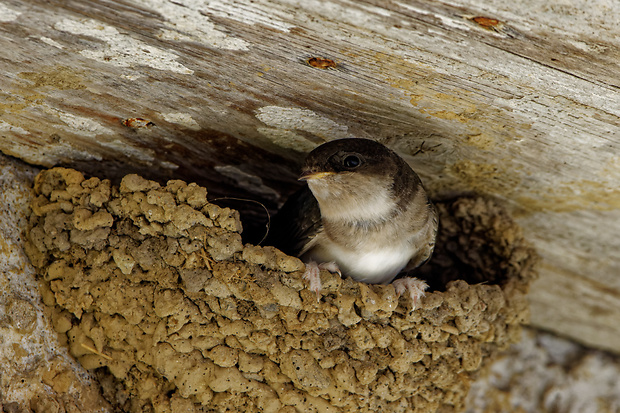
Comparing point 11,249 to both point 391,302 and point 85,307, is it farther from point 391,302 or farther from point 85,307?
point 391,302

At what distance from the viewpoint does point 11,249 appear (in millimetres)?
3115

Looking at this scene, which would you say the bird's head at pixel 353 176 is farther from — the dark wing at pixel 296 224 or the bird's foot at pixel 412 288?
the bird's foot at pixel 412 288

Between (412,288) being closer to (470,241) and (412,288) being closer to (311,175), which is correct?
(311,175)

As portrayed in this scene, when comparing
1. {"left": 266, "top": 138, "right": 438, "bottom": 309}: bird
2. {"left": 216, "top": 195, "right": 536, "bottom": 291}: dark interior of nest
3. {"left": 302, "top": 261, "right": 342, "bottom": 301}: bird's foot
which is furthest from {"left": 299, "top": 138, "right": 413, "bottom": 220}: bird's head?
{"left": 216, "top": 195, "right": 536, "bottom": 291}: dark interior of nest

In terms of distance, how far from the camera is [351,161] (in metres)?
3.17

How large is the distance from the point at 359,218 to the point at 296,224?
39 centimetres

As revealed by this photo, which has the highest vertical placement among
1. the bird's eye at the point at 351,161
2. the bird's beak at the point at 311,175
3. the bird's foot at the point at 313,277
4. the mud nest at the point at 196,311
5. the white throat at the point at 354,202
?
the bird's eye at the point at 351,161

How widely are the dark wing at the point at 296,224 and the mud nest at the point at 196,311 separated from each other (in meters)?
0.42

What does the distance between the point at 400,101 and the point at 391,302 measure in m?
1.02

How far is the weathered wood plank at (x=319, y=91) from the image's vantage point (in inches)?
92.3

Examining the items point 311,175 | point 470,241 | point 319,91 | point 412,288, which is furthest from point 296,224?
point 470,241

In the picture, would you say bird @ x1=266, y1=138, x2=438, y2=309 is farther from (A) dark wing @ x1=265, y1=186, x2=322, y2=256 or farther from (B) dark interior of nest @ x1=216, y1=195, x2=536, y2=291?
(B) dark interior of nest @ x1=216, y1=195, x2=536, y2=291

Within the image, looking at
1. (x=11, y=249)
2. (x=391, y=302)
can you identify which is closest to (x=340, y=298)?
(x=391, y=302)

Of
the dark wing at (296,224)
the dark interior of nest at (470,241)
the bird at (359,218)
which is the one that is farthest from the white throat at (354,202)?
the dark interior of nest at (470,241)
